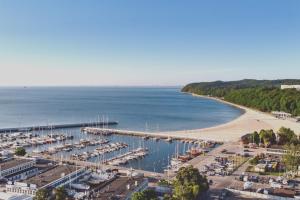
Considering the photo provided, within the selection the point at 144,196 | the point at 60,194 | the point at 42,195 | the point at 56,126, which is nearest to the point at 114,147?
the point at 56,126

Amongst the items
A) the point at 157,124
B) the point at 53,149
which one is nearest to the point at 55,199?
the point at 53,149

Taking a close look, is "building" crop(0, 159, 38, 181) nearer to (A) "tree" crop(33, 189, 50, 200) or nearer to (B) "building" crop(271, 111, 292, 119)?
(A) "tree" crop(33, 189, 50, 200)

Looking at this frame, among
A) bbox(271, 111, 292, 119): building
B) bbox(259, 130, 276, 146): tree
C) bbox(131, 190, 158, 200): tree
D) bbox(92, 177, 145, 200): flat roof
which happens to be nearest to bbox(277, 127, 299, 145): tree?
bbox(259, 130, 276, 146): tree

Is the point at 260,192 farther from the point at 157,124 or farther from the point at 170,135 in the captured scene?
the point at 157,124

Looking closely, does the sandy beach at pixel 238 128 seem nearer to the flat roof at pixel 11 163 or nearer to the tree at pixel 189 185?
the tree at pixel 189 185

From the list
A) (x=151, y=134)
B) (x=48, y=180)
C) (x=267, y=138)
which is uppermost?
(x=267, y=138)

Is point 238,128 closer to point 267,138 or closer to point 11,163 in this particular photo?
point 267,138
